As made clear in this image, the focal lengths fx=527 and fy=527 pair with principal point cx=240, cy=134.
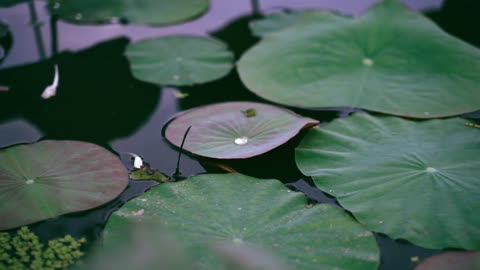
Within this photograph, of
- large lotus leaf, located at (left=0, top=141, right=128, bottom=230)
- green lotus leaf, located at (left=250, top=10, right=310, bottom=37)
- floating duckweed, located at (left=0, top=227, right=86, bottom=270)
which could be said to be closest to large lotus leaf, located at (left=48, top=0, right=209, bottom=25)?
green lotus leaf, located at (left=250, top=10, right=310, bottom=37)

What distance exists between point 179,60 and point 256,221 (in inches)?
50.7

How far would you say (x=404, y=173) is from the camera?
1.92 meters

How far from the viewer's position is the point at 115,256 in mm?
998

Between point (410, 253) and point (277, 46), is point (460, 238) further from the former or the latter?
point (277, 46)

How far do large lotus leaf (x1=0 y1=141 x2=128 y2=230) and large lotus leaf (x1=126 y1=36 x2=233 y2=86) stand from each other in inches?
26.4

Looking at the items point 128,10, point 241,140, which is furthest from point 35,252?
point 128,10

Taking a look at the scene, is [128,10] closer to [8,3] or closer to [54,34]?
[54,34]

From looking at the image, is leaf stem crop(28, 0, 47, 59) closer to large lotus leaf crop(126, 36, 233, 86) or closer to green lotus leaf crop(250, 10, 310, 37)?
large lotus leaf crop(126, 36, 233, 86)

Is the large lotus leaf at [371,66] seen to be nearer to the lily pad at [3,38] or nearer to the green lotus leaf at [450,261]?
the green lotus leaf at [450,261]

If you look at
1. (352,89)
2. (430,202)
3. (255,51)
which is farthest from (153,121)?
(430,202)

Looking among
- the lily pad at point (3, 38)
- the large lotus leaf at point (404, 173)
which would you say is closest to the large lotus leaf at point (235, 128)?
the large lotus leaf at point (404, 173)

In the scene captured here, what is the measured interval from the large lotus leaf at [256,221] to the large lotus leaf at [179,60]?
85 centimetres

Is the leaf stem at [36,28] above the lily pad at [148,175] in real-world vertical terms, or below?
above

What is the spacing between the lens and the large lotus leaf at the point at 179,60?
104 inches
